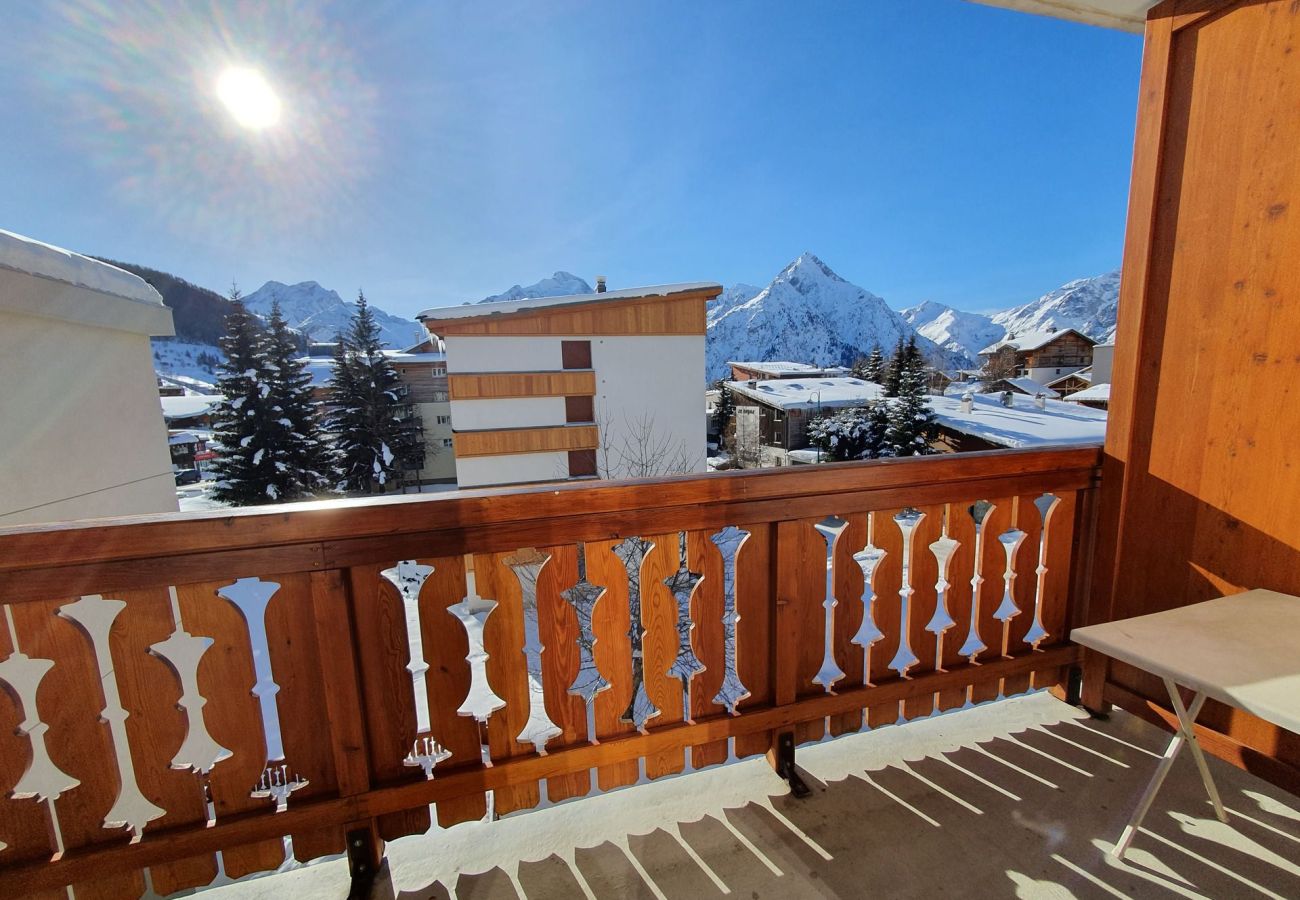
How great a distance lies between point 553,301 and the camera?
13688mm

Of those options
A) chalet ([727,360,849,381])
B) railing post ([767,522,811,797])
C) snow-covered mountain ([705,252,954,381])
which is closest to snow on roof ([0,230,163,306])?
railing post ([767,522,811,797])

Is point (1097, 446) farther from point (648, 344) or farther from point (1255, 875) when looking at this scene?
point (648, 344)

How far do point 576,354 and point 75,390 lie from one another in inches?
469

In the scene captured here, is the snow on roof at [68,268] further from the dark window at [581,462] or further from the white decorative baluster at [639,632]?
the dark window at [581,462]

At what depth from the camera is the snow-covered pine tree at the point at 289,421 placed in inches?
597

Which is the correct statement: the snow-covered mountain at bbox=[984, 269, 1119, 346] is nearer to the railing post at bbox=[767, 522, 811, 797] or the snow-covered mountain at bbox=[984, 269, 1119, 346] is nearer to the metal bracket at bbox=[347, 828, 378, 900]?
the railing post at bbox=[767, 522, 811, 797]

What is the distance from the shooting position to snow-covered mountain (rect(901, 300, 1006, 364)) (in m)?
75.4

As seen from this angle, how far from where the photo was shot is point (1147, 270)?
1.47 m

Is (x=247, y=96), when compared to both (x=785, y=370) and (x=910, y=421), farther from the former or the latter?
(x=785, y=370)

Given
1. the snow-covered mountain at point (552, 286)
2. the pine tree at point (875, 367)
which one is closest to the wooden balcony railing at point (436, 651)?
the pine tree at point (875, 367)

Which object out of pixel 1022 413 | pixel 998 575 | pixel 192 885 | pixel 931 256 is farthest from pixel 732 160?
pixel 931 256

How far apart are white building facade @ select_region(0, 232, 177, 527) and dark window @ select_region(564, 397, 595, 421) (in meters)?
11.0

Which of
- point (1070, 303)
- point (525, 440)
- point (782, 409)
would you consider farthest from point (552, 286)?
point (1070, 303)

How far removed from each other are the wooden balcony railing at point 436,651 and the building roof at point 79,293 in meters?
2.51
